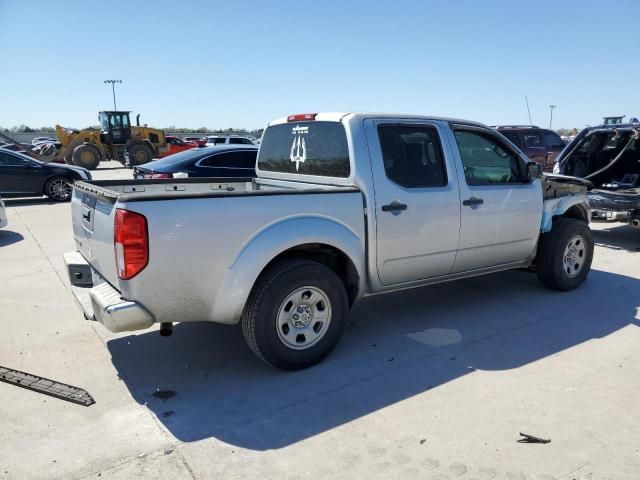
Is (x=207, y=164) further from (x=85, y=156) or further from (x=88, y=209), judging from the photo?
(x=85, y=156)

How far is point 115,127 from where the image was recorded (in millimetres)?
26828

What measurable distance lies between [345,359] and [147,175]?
→ 23.0 feet

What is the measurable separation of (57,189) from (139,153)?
1254 centimetres

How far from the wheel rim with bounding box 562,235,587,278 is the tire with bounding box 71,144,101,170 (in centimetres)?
2484

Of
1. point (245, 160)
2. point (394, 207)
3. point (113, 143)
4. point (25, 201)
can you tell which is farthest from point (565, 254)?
point (113, 143)

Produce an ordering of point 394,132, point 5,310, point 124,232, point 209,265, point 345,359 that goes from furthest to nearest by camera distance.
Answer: point 5,310
point 394,132
point 345,359
point 209,265
point 124,232

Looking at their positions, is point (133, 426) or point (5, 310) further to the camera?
point (5, 310)

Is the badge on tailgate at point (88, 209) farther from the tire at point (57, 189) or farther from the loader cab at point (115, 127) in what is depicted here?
the loader cab at point (115, 127)

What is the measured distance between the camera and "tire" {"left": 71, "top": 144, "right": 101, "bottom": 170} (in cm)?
2525

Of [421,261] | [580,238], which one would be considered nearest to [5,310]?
[421,261]

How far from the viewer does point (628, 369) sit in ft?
12.6

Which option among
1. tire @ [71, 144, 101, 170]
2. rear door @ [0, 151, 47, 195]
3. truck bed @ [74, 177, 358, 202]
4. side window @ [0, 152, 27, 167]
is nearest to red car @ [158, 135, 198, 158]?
tire @ [71, 144, 101, 170]

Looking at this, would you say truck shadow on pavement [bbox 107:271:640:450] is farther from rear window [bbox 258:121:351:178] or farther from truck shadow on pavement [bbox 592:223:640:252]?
truck shadow on pavement [bbox 592:223:640:252]

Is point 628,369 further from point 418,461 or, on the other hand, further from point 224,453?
point 224,453
